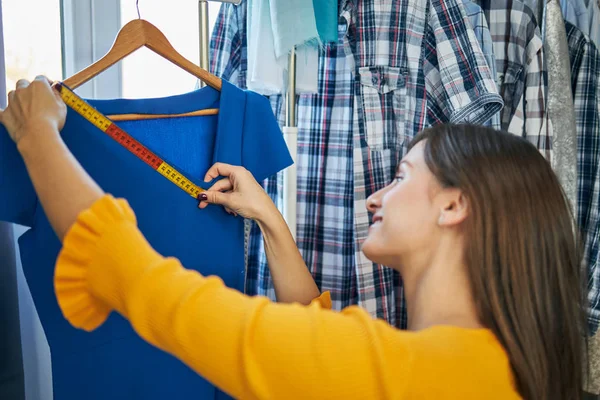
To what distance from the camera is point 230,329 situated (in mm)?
671

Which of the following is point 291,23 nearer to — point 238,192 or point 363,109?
point 363,109

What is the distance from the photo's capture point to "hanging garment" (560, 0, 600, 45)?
185cm

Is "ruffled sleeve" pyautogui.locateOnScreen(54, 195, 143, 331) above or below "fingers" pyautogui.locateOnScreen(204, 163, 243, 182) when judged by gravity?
below

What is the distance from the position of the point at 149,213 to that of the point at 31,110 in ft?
0.86

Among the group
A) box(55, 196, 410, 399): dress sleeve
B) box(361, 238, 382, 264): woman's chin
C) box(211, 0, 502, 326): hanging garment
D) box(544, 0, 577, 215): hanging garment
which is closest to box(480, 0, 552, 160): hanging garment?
box(544, 0, 577, 215): hanging garment

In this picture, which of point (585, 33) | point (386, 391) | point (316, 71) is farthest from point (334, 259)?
point (585, 33)

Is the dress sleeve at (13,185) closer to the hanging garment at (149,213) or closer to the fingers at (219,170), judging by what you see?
the hanging garment at (149,213)

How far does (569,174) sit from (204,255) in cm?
121

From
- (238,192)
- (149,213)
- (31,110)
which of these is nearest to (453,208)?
(238,192)

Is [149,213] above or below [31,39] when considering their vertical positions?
below

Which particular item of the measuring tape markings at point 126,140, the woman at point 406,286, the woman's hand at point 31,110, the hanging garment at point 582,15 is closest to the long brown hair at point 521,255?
the woman at point 406,286

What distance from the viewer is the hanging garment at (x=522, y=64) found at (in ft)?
5.40

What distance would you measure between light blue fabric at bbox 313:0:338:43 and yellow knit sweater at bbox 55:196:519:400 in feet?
2.73

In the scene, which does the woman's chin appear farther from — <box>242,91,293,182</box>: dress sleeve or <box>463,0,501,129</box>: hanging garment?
<box>463,0,501,129</box>: hanging garment
